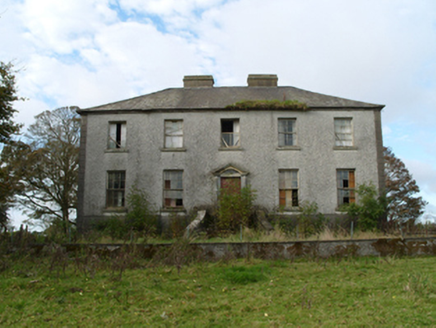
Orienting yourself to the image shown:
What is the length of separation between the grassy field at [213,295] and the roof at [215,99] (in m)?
11.6

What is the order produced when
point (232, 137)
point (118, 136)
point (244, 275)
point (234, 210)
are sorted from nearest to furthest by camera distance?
1. point (244, 275)
2. point (234, 210)
3. point (232, 137)
4. point (118, 136)

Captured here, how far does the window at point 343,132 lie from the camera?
19906 mm

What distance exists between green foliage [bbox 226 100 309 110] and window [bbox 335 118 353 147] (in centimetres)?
189

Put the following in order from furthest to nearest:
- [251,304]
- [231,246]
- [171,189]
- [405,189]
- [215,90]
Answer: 1. [405,189]
2. [215,90]
3. [171,189]
4. [231,246]
5. [251,304]

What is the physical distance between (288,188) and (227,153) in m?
3.41

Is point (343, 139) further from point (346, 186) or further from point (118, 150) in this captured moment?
point (118, 150)

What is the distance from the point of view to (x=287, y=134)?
20.0 meters

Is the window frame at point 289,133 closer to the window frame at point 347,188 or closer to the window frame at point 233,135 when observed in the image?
the window frame at point 233,135

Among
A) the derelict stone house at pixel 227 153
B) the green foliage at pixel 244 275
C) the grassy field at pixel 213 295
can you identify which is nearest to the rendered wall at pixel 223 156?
the derelict stone house at pixel 227 153

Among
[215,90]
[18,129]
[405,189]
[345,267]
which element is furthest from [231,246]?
[405,189]

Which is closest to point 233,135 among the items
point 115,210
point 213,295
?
point 115,210

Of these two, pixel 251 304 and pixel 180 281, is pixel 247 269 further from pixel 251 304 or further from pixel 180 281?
pixel 251 304

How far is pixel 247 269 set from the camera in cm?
905

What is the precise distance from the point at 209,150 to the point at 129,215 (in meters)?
4.94
